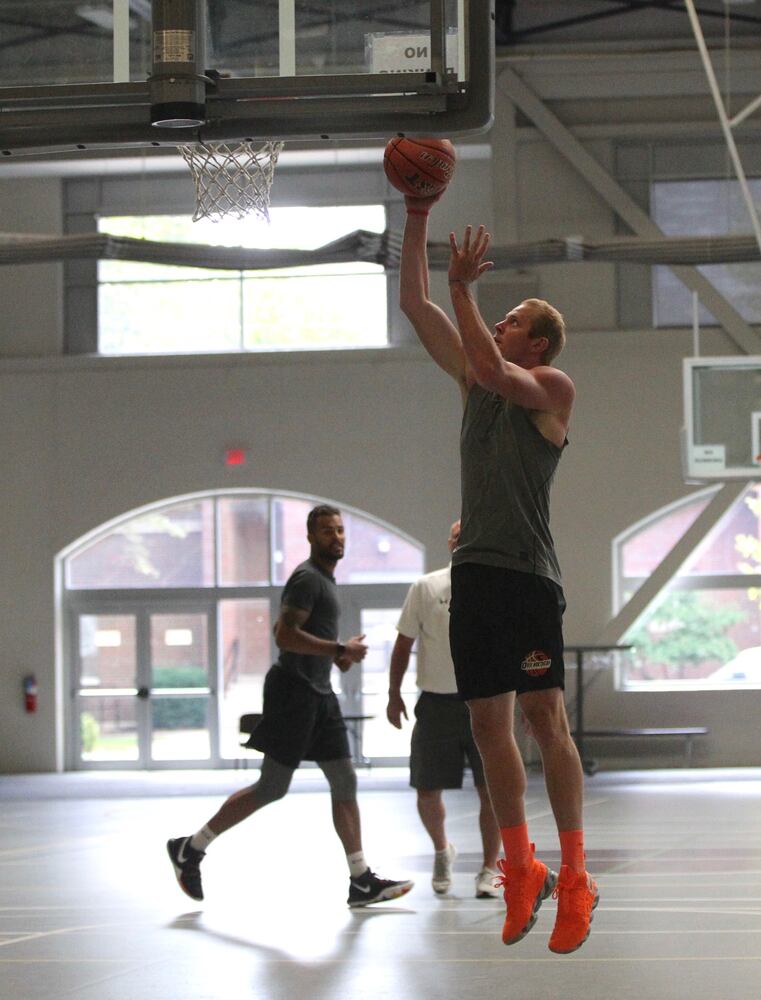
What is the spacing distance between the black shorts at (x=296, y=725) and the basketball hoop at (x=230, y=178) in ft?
8.03

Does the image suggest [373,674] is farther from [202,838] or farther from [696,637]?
[202,838]

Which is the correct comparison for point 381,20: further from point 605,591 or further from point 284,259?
point 605,591

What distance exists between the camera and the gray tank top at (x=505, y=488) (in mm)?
4398

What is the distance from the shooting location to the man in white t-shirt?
8.05m

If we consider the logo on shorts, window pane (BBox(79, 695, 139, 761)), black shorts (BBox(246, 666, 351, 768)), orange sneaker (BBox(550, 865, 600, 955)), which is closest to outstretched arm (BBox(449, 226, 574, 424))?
the logo on shorts

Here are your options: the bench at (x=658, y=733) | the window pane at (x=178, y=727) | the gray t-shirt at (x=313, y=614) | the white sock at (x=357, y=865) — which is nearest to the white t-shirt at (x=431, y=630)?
the gray t-shirt at (x=313, y=614)

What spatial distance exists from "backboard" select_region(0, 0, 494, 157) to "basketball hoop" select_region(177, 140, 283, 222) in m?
2.04

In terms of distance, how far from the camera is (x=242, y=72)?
5387 millimetres

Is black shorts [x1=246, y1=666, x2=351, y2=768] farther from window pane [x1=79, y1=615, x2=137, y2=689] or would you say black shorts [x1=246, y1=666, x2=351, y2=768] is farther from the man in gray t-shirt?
window pane [x1=79, y1=615, x2=137, y2=689]

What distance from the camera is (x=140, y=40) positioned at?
538 cm

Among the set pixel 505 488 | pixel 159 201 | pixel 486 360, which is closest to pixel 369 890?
pixel 505 488

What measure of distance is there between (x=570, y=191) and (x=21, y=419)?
747cm

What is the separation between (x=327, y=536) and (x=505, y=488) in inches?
144

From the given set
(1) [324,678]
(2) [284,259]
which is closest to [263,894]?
(1) [324,678]
